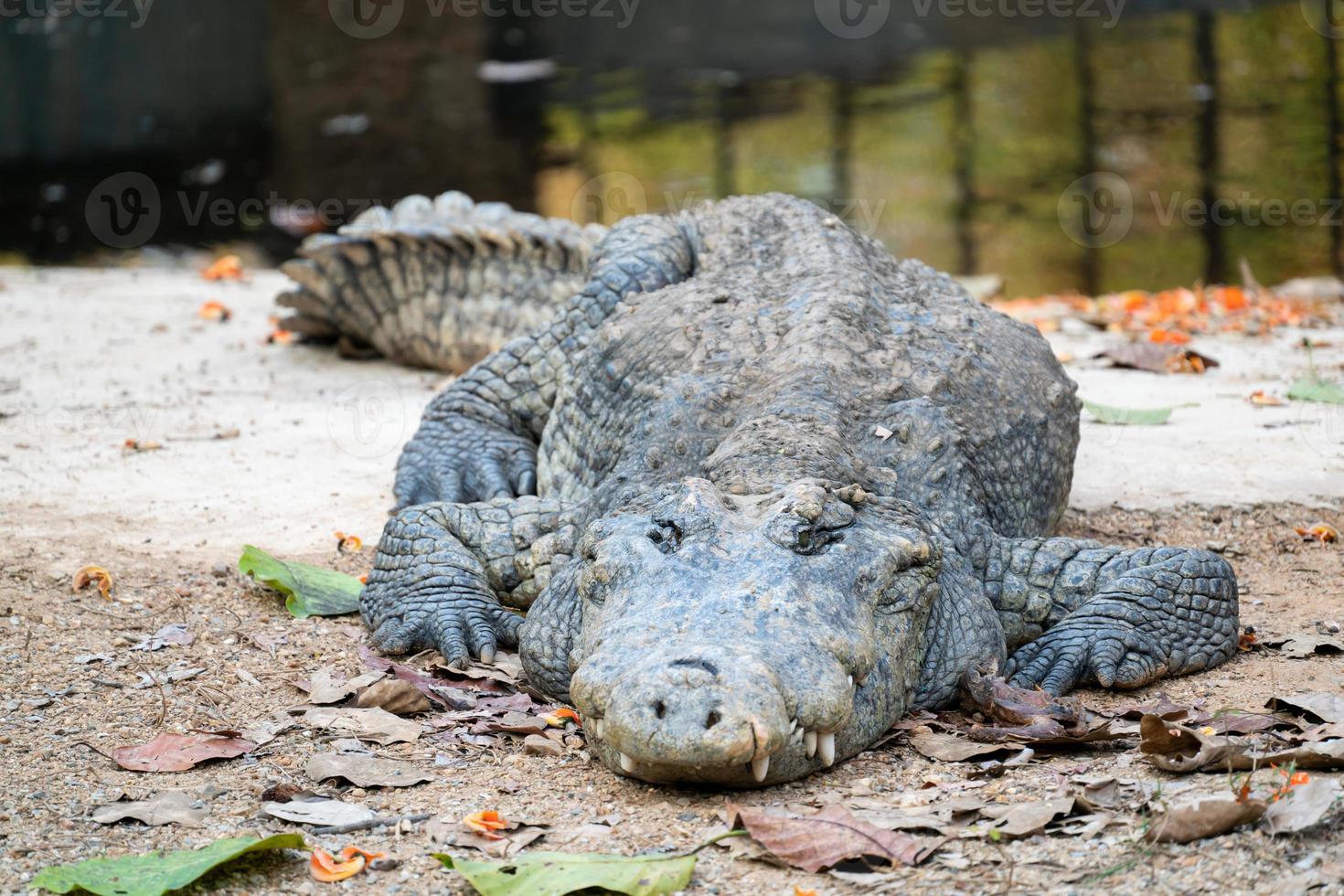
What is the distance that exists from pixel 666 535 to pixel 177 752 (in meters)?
1.36

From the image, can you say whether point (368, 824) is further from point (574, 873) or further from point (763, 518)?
point (763, 518)

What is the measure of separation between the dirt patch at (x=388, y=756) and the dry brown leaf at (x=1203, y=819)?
0.03 meters

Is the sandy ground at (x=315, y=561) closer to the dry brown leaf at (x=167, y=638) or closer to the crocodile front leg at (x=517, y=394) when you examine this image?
the dry brown leaf at (x=167, y=638)

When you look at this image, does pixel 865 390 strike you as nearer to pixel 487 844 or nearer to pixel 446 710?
pixel 446 710

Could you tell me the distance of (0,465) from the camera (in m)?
6.24

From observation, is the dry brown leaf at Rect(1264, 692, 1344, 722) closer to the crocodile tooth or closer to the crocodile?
the crocodile

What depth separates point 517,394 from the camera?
639 cm

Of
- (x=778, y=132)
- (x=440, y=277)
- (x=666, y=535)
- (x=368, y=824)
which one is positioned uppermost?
(x=778, y=132)

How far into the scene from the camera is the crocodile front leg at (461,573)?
4.58 m

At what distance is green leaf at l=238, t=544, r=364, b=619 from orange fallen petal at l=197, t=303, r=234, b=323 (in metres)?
4.85

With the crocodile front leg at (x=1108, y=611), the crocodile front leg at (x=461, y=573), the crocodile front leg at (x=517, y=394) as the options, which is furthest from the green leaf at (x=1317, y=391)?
the crocodile front leg at (x=461, y=573)

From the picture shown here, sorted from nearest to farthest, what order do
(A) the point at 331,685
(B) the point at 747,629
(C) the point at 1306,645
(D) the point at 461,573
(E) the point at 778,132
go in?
(B) the point at 747,629 < (A) the point at 331,685 < (C) the point at 1306,645 < (D) the point at 461,573 < (E) the point at 778,132

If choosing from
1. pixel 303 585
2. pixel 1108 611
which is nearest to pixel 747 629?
pixel 1108 611

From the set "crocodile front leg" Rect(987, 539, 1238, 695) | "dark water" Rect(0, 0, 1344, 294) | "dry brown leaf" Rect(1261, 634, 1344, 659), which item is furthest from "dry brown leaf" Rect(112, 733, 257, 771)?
"dark water" Rect(0, 0, 1344, 294)
